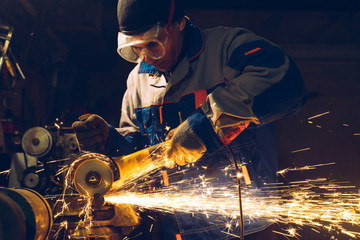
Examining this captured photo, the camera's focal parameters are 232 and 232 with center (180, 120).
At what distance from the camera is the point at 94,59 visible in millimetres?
5129

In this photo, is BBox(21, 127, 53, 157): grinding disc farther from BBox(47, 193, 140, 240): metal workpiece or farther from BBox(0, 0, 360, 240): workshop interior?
BBox(47, 193, 140, 240): metal workpiece

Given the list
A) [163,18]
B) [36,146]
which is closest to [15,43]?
[36,146]

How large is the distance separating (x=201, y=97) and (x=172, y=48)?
443mm

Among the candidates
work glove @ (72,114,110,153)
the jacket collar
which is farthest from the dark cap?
work glove @ (72,114,110,153)

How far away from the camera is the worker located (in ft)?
4.49

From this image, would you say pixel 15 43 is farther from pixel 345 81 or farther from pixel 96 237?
pixel 345 81

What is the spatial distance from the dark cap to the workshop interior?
1.51 m

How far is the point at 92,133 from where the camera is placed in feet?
6.32

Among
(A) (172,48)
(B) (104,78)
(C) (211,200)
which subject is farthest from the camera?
(B) (104,78)

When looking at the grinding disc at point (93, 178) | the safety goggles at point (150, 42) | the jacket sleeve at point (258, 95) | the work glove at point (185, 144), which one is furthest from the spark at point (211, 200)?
the safety goggles at point (150, 42)

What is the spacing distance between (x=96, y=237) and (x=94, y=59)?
4.39 metres

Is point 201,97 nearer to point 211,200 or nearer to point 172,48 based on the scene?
point 172,48

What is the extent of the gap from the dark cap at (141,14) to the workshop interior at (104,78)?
59.6 inches

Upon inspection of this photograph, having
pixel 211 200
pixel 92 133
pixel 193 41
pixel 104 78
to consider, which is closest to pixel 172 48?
pixel 193 41
